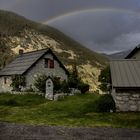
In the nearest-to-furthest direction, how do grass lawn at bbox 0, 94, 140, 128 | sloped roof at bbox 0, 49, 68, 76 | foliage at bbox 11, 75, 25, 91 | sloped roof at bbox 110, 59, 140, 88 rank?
grass lawn at bbox 0, 94, 140, 128 < sloped roof at bbox 110, 59, 140, 88 < foliage at bbox 11, 75, 25, 91 < sloped roof at bbox 0, 49, 68, 76

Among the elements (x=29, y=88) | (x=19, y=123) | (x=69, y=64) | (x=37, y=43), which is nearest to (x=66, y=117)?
(x=19, y=123)

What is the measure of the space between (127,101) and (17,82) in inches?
1058

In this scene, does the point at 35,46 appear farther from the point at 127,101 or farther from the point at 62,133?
the point at 62,133

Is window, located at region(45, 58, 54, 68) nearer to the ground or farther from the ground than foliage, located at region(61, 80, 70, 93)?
farther from the ground

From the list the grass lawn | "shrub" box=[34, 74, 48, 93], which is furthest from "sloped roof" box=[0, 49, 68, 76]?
the grass lawn

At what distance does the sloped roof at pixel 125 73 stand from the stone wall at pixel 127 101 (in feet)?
2.87

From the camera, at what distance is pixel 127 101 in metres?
31.2

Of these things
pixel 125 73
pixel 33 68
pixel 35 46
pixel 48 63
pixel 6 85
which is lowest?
pixel 125 73

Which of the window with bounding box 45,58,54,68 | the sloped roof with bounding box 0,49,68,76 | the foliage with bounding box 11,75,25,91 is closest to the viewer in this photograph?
the foliage with bounding box 11,75,25,91

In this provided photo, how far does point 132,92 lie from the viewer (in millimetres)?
31328

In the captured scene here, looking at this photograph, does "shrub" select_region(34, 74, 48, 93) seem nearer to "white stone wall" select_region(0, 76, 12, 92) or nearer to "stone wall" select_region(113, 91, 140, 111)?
"white stone wall" select_region(0, 76, 12, 92)

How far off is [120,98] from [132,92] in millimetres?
1240

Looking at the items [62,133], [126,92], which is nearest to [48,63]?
[126,92]

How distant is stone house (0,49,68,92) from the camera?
56.1 m
